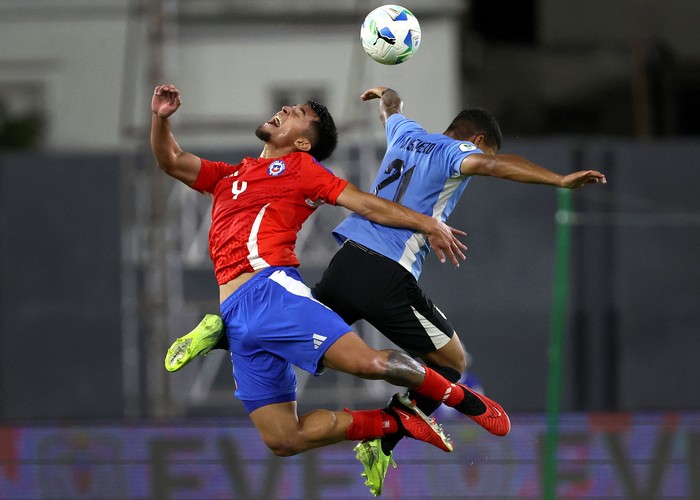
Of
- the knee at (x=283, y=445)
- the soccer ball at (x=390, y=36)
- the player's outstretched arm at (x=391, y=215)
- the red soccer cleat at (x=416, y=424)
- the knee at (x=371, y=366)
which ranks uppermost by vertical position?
the soccer ball at (x=390, y=36)

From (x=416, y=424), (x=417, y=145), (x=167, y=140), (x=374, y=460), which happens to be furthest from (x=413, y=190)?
(x=374, y=460)

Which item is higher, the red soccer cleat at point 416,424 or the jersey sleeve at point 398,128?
the jersey sleeve at point 398,128

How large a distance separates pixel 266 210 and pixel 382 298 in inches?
31.7

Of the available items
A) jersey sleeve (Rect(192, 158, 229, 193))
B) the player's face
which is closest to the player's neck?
the player's face

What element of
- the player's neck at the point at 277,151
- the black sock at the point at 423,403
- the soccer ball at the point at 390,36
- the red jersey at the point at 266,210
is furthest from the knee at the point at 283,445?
the soccer ball at the point at 390,36

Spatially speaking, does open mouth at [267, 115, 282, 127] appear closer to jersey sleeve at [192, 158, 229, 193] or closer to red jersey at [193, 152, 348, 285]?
red jersey at [193, 152, 348, 285]

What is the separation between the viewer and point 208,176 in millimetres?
7133

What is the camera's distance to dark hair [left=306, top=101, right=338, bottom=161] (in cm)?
711

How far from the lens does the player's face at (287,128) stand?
703cm

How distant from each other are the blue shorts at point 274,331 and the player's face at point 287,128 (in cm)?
76

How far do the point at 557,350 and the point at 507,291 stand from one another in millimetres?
3551

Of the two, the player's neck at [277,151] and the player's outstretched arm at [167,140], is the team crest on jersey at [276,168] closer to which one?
the player's neck at [277,151]

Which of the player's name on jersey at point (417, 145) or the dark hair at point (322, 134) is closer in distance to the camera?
the player's name on jersey at point (417, 145)

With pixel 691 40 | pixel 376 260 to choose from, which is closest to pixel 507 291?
pixel 691 40
